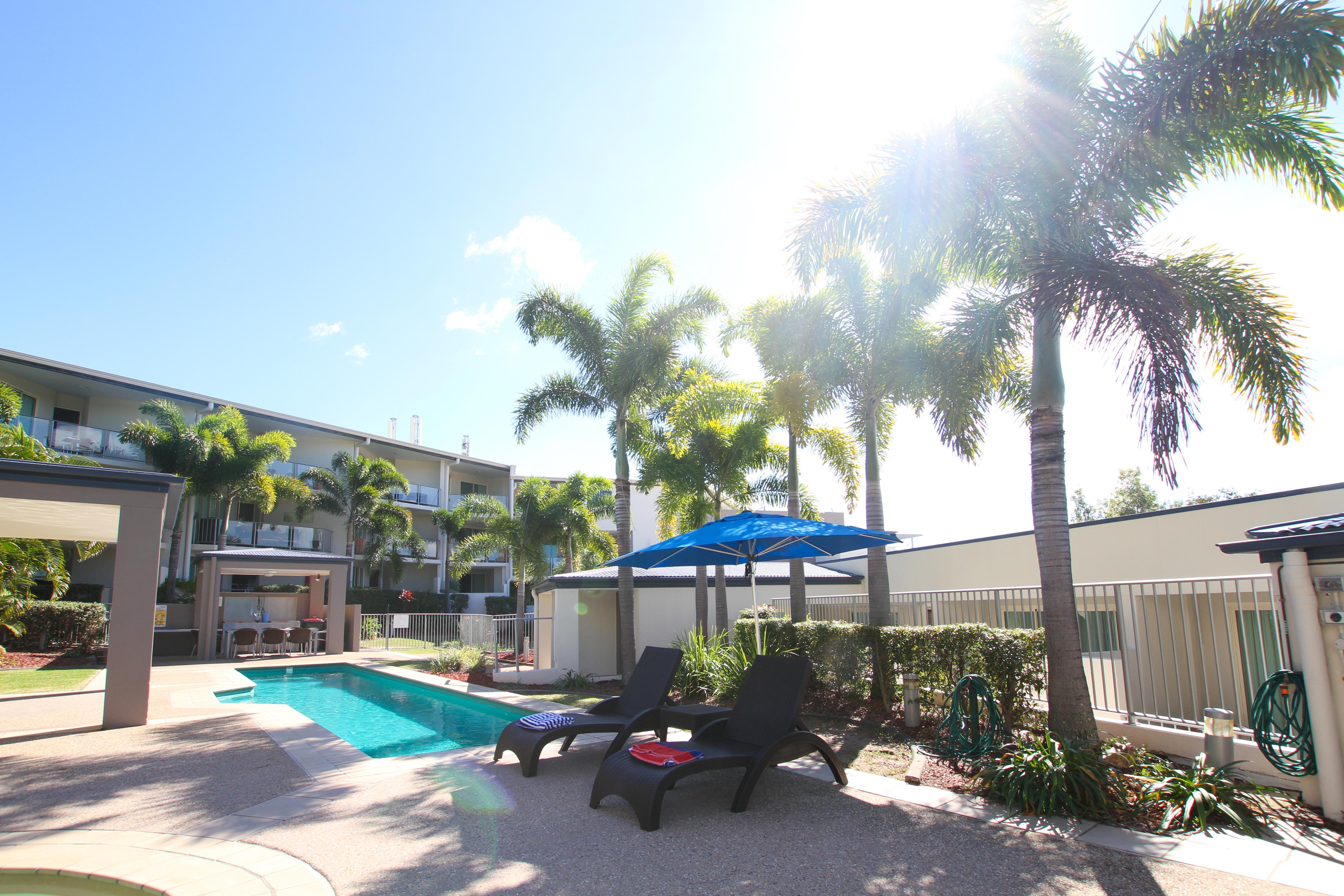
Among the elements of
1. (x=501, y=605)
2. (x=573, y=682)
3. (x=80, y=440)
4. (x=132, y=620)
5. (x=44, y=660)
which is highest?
(x=80, y=440)

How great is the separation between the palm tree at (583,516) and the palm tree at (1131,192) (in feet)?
61.8

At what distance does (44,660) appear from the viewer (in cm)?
1588

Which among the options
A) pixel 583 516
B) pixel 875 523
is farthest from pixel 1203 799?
pixel 583 516

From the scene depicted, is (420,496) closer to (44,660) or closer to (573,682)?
(44,660)

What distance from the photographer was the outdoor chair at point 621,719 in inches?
235

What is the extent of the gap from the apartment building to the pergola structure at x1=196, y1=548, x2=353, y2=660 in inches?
241

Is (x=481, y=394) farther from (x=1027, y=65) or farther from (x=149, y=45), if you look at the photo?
(x=1027, y=65)

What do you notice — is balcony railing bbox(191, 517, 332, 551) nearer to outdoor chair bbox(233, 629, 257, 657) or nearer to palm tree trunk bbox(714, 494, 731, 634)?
outdoor chair bbox(233, 629, 257, 657)

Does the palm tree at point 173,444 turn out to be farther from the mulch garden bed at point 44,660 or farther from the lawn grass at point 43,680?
the lawn grass at point 43,680

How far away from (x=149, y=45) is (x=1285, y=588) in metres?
13.1

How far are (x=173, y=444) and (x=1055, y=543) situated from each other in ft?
87.7

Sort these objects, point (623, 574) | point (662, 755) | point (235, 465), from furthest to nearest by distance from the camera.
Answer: point (235, 465) → point (623, 574) → point (662, 755)

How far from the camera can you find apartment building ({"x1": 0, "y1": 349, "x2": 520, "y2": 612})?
23688 millimetres

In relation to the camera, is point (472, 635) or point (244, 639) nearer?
point (472, 635)
